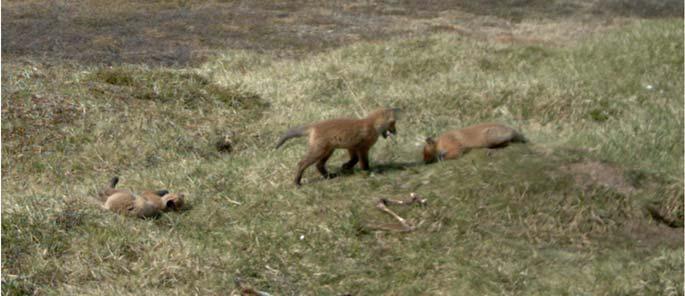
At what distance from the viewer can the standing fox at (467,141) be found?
22.8 ft

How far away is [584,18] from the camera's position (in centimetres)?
1931

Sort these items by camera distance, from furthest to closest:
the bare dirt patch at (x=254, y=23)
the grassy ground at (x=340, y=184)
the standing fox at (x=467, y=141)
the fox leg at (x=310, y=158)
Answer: the bare dirt patch at (x=254, y=23)
the standing fox at (x=467, y=141)
the fox leg at (x=310, y=158)
the grassy ground at (x=340, y=184)

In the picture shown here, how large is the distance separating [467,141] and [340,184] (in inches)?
51.5

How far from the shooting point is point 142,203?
584cm

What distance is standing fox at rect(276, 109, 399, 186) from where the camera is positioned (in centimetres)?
639

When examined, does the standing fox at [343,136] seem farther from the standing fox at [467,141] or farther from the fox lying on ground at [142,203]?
the fox lying on ground at [142,203]

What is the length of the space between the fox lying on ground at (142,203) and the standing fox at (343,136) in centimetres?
99

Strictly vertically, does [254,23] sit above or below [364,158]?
below

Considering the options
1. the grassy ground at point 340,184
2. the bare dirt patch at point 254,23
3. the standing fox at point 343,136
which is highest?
the standing fox at point 343,136

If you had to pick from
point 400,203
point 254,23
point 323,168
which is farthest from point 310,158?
point 254,23

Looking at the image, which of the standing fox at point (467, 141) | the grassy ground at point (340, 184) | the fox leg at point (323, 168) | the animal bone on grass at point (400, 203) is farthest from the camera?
the standing fox at point (467, 141)

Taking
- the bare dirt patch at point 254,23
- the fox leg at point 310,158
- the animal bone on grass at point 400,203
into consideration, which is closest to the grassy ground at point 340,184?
the animal bone on grass at point 400,203

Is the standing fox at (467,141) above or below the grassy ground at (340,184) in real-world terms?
above

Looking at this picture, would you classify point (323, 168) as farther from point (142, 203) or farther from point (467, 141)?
point (142, 203)
